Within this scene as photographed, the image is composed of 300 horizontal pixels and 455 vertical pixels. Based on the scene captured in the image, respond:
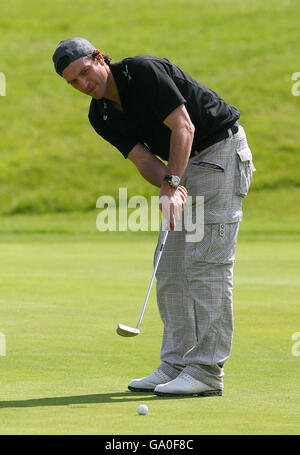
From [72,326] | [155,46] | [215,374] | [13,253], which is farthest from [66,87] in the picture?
[215,374]

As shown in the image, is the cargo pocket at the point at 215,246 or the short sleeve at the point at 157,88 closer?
the short sleeve at the point at 157,88

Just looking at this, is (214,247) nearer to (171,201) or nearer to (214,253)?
(214,253)

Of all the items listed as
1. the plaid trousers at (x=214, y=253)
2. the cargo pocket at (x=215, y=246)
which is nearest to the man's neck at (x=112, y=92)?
the plaid trousers at (x=214, y=253)

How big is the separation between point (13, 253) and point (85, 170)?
12458 mm

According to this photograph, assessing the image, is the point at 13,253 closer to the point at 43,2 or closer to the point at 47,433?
the point at 47,433

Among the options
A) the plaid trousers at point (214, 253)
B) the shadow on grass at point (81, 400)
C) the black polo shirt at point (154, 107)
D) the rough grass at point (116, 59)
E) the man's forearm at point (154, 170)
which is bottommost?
the shadow on grass at point (81, 400)

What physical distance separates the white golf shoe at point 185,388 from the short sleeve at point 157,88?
1342 millimetres

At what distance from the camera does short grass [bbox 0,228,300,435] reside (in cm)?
427

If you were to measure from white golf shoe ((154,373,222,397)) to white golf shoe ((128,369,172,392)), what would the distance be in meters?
0.09

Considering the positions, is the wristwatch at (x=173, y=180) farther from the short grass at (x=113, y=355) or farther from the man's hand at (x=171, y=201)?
the short grass at (x=113, y=355)

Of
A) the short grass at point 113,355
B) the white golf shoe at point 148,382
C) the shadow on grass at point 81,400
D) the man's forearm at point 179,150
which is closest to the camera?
the short grass at point 113,355

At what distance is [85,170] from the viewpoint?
25859mm

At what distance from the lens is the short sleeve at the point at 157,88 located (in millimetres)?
4938

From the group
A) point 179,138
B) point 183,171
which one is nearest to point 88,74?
point 179,138
